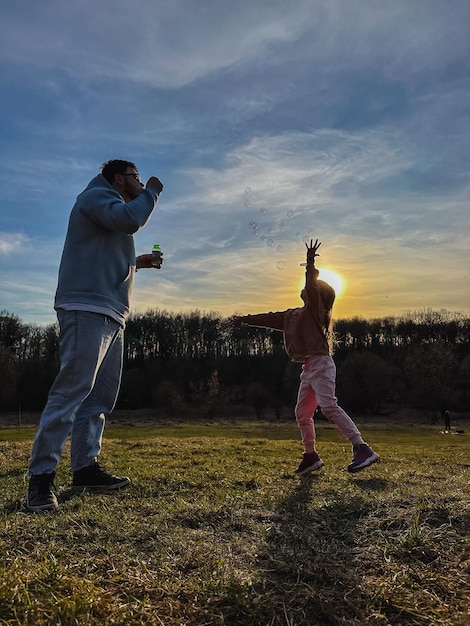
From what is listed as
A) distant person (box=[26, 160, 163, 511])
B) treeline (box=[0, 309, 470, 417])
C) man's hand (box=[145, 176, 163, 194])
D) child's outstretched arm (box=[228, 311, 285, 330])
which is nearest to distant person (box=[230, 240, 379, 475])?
child's outstretched arm (box=[228, 311, 285, 330])

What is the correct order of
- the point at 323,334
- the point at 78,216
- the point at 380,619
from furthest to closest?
1. the point at 323,334
2. the point at 78,216
3. the point at 380,619

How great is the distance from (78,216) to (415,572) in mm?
3960

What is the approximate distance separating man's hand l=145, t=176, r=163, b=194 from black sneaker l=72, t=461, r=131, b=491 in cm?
276

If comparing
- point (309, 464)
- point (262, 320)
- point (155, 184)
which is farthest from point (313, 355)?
point (155, 184)

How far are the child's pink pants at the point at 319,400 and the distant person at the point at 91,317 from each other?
8.42 ft

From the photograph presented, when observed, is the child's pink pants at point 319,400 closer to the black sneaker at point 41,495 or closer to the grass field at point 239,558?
the grass field at point 239,558

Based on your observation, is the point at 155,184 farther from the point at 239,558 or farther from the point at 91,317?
the point at 239,558

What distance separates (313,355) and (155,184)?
9.87 feet

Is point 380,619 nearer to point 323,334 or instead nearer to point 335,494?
point 335,494

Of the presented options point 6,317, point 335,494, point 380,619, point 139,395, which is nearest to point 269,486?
point 335,494

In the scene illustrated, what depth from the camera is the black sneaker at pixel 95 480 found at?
4.79m

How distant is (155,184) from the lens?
5.13 m

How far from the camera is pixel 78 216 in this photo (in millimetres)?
4793

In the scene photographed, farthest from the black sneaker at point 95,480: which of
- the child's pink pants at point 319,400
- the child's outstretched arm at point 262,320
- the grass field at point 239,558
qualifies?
the child's outstretched arm at point 262,320
